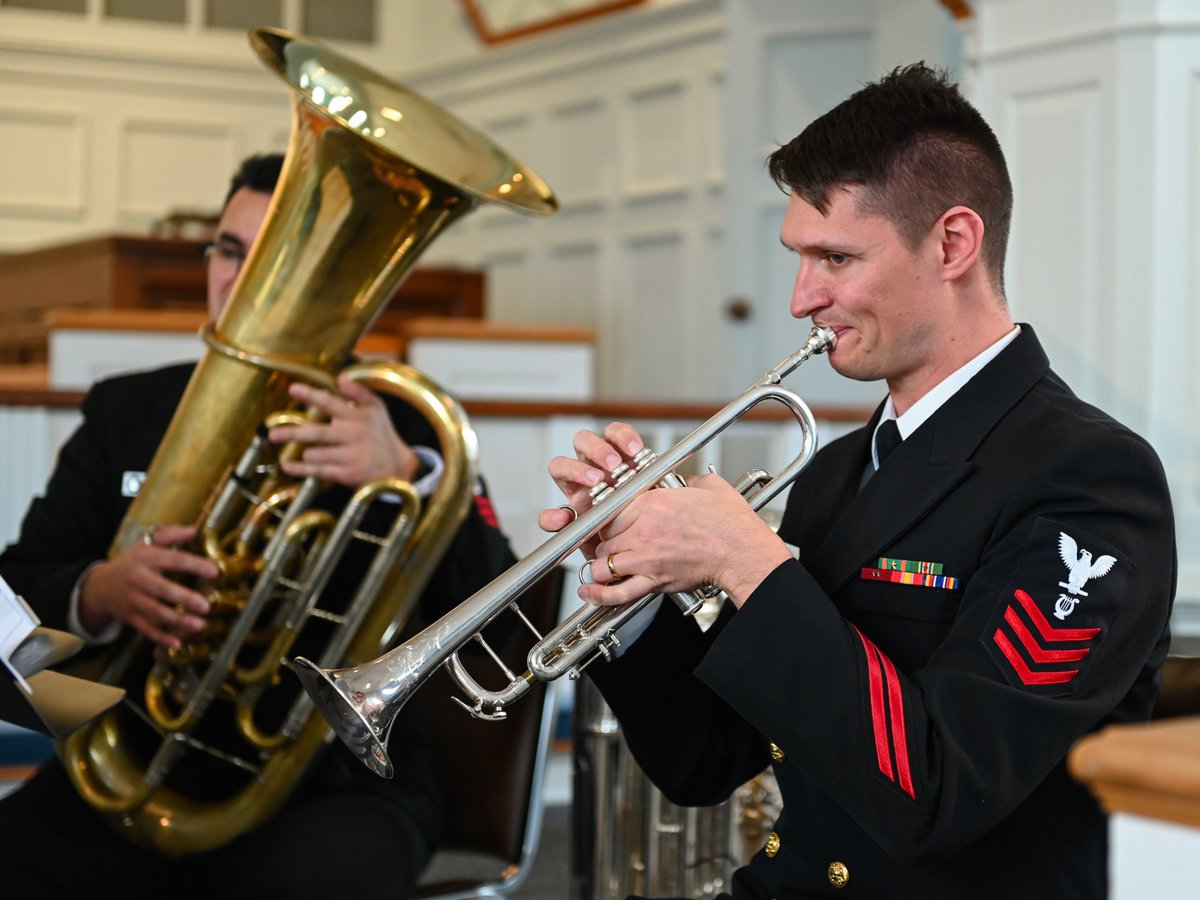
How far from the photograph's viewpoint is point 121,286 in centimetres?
629

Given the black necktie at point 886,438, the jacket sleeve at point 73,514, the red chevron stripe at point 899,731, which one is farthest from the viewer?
the jacket sleeve at point 73,514

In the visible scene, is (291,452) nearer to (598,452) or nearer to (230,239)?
(230,239)

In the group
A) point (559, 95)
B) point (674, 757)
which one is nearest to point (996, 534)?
point (674, 757)

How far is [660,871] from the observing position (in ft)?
7.23

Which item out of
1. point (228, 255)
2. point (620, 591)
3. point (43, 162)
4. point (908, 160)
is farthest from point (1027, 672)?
point (43, 162)

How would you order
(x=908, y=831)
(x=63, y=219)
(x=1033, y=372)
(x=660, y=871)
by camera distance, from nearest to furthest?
1. (x=908, y=831)
2. (x=1033, y=372)
3. (x=660, y=871)
4. (x=63, y=219)

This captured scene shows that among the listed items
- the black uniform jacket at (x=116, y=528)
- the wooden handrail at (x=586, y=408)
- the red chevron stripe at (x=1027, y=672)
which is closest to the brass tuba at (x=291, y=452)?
the black uniform jacket at (x=116, y=528)

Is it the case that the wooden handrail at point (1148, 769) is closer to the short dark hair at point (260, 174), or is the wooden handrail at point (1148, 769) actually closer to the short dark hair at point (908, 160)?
the short dark hair at point (908, 160)

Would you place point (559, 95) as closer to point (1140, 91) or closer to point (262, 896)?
point (1140, 91)

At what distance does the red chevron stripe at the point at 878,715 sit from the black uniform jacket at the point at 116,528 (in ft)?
3.11

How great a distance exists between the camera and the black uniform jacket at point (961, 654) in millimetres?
1273

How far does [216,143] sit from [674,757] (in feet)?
23.9

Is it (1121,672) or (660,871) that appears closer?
(1121,672)

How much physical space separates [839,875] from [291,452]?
99 cm
